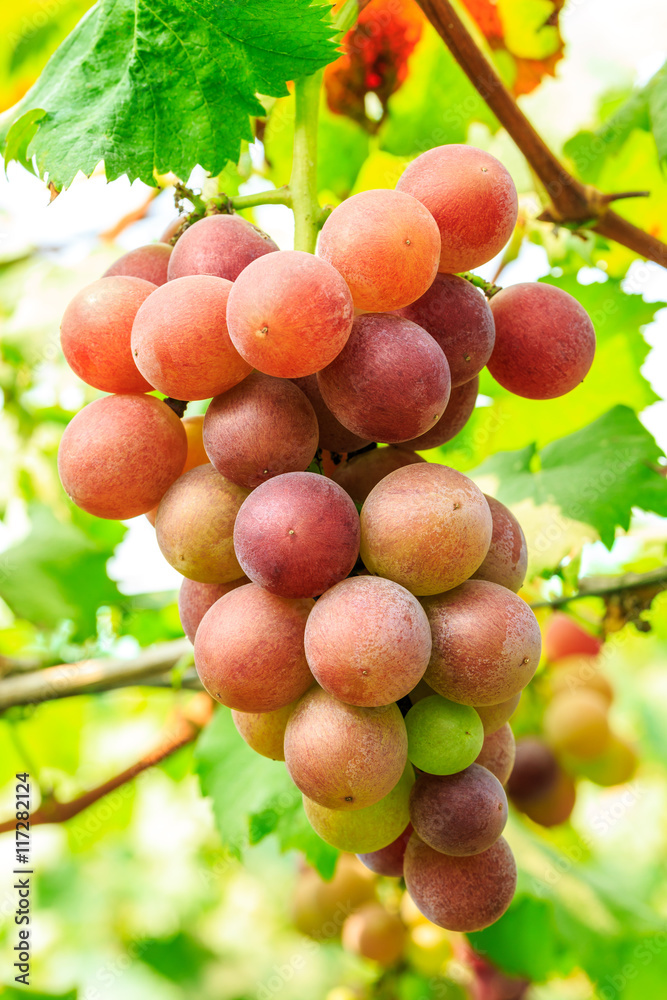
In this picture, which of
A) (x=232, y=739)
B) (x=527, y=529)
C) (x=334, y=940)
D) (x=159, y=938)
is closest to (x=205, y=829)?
(x=159, y=938)

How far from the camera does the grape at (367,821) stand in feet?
1.92

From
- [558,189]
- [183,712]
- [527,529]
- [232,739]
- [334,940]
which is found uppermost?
[558,189]

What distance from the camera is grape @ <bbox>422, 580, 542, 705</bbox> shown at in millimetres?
540

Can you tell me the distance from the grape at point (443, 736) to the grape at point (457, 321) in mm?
270

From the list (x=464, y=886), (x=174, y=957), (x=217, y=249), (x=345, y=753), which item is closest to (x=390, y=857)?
(x=464, y=886)

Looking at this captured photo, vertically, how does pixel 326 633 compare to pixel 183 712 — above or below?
above

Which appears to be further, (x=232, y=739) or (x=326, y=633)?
(x=232, y=739)

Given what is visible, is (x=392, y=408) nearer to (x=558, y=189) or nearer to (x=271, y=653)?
(x=271, y=653)

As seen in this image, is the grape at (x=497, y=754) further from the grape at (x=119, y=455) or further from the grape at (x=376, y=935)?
the grape at (x=376, y=935)

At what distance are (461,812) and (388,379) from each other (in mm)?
328

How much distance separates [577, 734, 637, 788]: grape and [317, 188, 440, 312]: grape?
1015mm

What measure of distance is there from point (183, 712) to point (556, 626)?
71 cm

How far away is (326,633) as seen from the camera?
1.67ft

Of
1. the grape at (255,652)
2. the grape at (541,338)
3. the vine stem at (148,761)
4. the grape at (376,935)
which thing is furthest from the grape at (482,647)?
the grape at (376,935)
